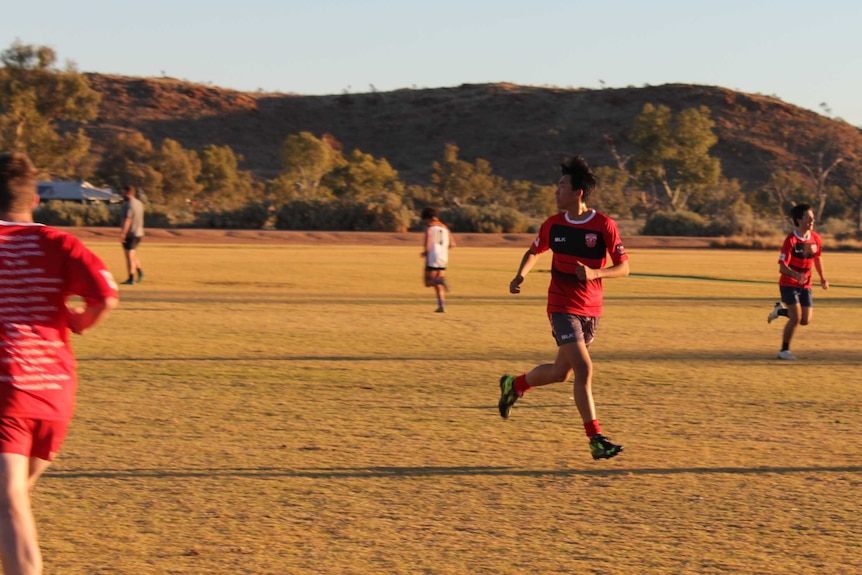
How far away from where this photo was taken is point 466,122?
509 feet

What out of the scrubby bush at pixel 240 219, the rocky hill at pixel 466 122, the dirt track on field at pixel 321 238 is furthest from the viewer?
the rocky hill at pixel 466 122

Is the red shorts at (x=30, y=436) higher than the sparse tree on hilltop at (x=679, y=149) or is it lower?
lower

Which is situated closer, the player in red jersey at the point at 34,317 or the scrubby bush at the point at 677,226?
the player in red jersey at the point at 34,317

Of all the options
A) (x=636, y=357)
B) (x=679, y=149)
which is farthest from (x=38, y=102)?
(x=636, y=357)

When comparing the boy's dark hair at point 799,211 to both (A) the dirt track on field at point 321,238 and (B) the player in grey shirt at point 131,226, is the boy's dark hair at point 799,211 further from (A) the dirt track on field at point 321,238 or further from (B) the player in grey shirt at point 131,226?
(A) the dirt track on field at point 321,238

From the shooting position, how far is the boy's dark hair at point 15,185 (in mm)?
4188

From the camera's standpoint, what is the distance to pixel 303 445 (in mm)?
7793

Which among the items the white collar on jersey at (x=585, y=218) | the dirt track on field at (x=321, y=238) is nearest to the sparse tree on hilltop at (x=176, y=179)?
the dirt track on field at (x=321, y=238)

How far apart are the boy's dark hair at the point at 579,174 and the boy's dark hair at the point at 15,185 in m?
4.04

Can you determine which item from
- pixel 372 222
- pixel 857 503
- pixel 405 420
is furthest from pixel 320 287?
pixel 372 222

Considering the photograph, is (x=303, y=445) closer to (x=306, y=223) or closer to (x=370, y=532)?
(x=370, y=532)

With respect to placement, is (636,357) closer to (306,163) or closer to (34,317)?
(34,317)

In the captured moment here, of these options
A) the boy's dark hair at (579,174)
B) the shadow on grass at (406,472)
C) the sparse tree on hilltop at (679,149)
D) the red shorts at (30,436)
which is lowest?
the shadow on grass at (406,472)

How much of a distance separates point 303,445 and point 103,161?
98616mm
